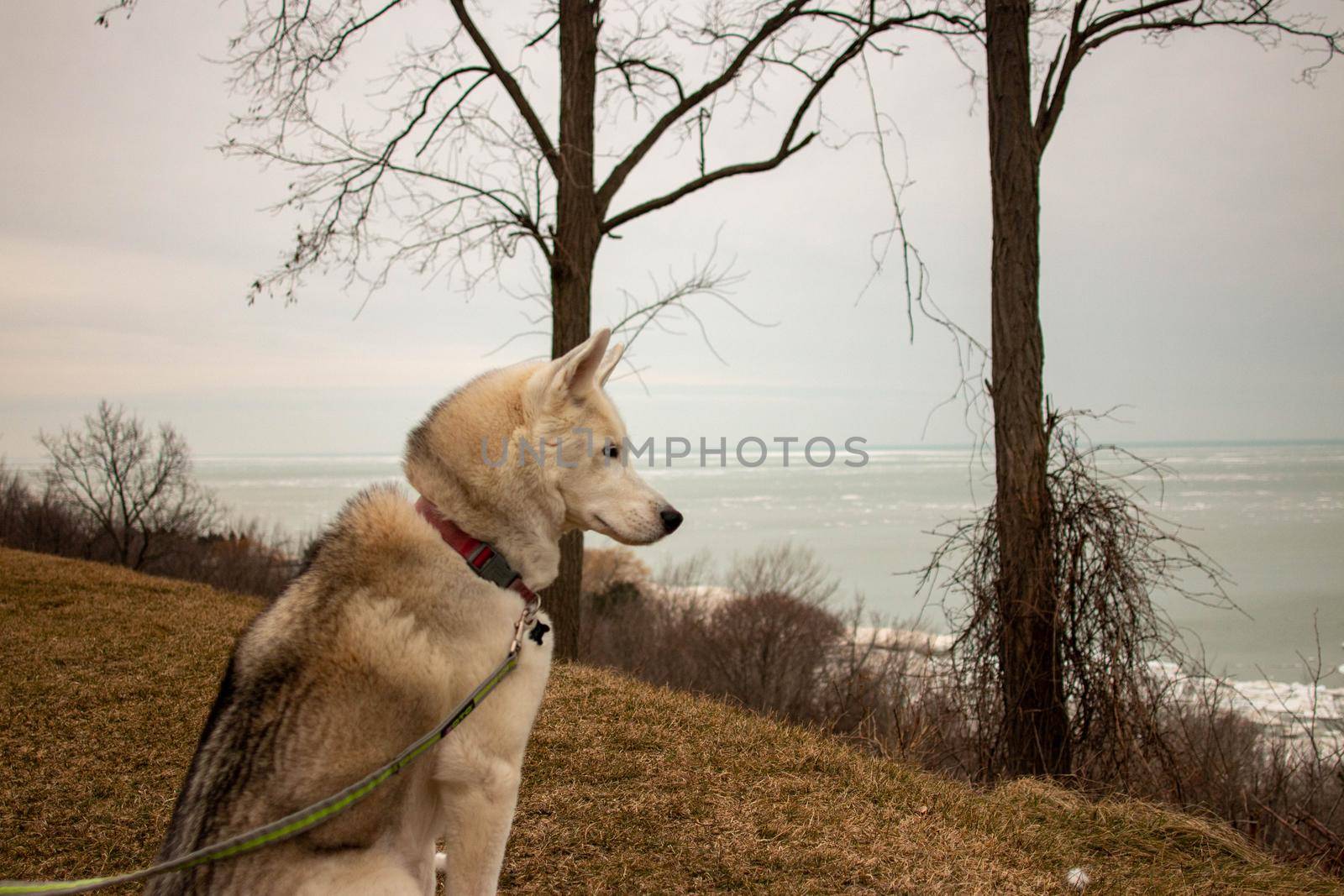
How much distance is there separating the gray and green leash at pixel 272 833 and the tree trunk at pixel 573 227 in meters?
6.41

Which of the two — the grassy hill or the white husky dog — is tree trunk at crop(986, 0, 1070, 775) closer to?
the grassy hill

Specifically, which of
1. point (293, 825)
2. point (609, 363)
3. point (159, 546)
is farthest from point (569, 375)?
point (159, 546)

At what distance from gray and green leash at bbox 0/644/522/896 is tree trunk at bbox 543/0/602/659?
21.0 ft

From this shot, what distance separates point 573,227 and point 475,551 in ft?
23.6

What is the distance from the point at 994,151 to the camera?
313 inches

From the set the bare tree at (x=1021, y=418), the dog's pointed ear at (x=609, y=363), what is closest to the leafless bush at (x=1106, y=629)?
the bare tree at (x=1021, y=418)

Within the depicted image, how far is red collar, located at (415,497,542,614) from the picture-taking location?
2.93 meters

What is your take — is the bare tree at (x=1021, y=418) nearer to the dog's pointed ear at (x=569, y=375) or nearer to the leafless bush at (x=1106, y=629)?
the leafless bush at (x=1106, y=629)

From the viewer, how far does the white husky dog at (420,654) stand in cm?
253

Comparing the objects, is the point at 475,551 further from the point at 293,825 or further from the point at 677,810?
the point at 677,810

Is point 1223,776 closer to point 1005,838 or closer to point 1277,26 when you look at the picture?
point 1005,838

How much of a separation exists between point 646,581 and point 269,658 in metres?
24.7

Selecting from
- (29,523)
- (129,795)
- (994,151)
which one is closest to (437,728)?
(129,795)

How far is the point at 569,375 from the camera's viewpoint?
3.12 m
